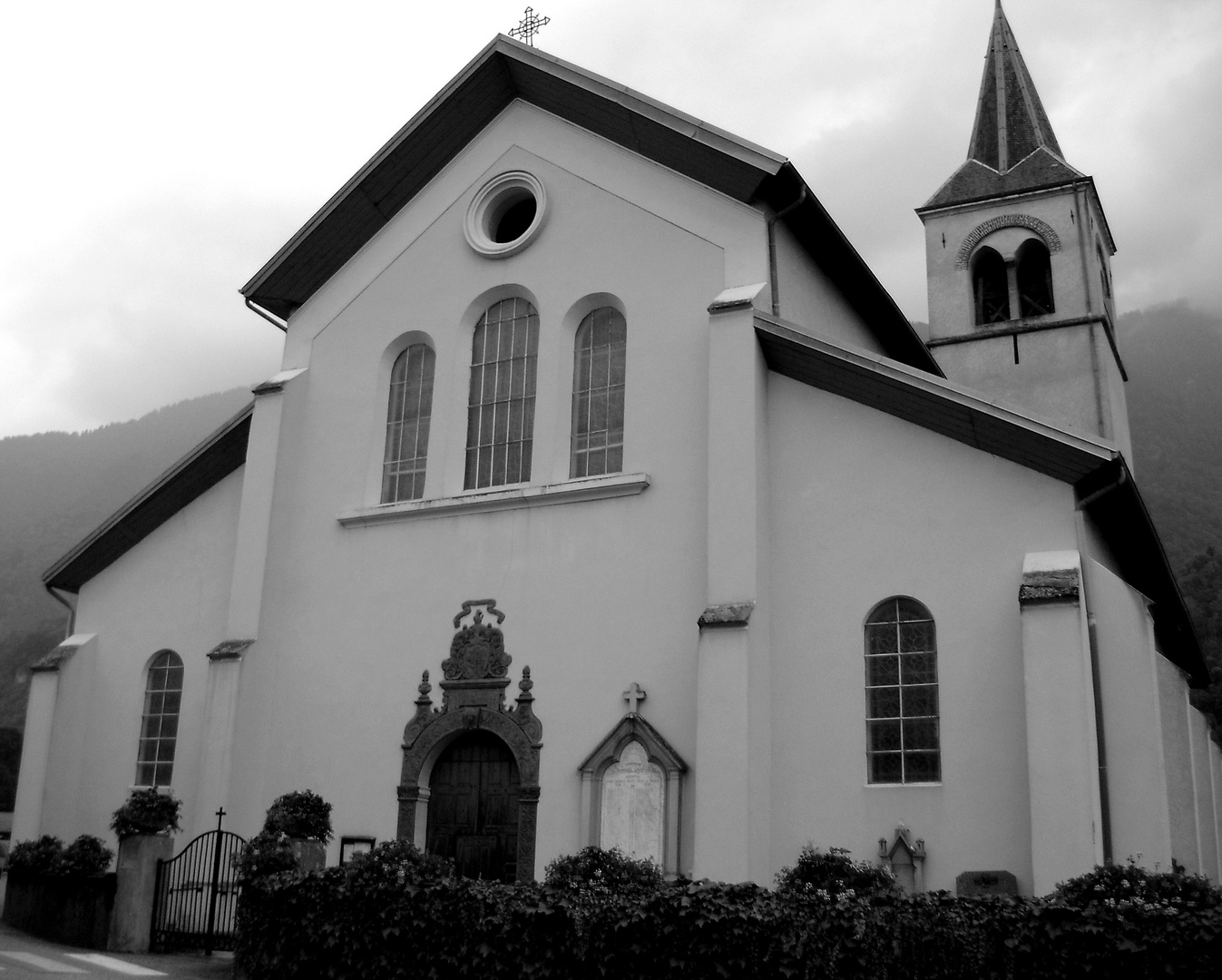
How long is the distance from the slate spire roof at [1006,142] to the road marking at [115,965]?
21.6m

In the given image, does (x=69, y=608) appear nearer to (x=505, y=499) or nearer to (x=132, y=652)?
(x=132, y=652)

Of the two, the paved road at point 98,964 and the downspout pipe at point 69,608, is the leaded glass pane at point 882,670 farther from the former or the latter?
the downspout pipe at point 69,608

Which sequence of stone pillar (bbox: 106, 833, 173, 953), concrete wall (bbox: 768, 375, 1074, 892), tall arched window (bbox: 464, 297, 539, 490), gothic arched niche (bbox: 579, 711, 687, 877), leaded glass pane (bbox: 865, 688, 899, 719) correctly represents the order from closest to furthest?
1. concrete wall (bbox: 768, 375, 1074, 892)
2. leaded glass pane (bbox: 865, 688, 899, 719)
3. gothic arched niche (bbox: 579, 711, 687, 877)
4. stone pillar (bbox: 106, 833, 173, 953)
5. tall arched window (bbox: 464, 297, 539, 490)

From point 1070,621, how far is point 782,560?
336cm

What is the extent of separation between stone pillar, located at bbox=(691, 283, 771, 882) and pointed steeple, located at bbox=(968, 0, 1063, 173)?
1499 centimetres

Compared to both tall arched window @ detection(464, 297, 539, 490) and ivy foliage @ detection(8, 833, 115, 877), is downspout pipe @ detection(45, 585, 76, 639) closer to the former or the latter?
ivy foliage @ detection(8, 833, 115, 877)

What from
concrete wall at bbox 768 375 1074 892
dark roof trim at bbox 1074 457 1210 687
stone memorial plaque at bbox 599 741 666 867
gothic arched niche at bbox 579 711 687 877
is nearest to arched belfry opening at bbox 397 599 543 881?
gothic arched niche at bbox 579 711 687 877

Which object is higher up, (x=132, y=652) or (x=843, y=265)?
(x=843, y=265)

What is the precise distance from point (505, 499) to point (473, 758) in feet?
10.7

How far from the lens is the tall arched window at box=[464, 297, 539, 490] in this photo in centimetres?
1698

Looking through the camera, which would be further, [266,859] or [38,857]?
[38,857]

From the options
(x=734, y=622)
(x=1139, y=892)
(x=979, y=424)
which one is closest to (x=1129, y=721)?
(x=979, y=424)

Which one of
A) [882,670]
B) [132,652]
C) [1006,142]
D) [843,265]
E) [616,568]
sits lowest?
[882,670]

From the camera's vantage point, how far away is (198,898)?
50.1 feet
